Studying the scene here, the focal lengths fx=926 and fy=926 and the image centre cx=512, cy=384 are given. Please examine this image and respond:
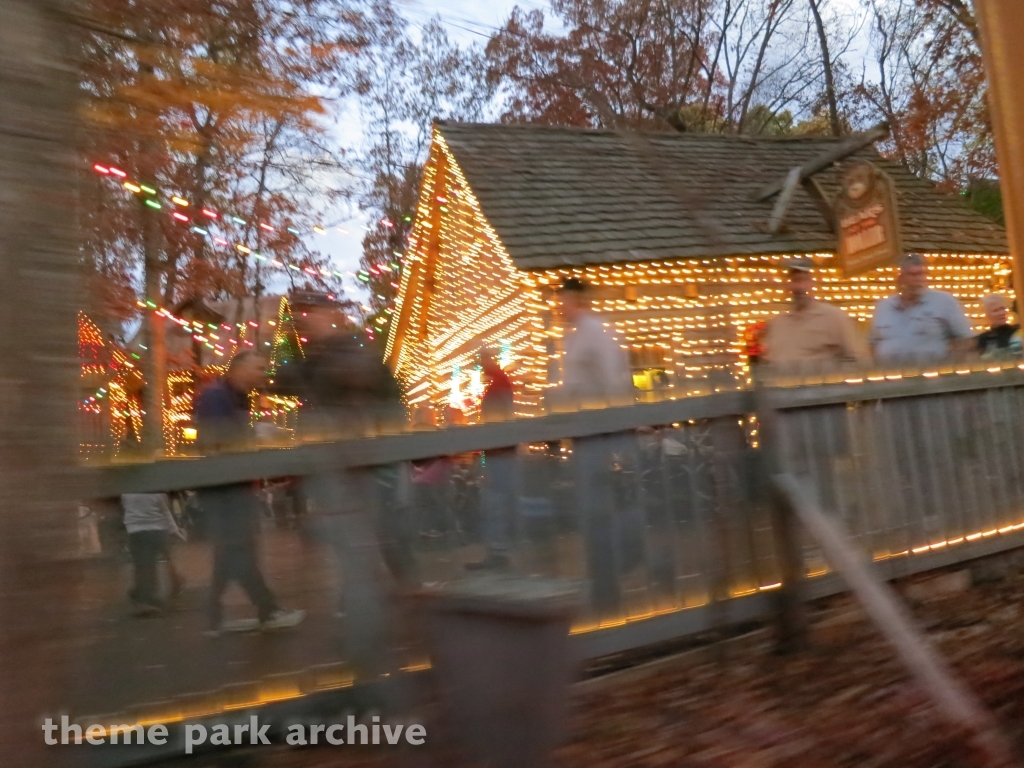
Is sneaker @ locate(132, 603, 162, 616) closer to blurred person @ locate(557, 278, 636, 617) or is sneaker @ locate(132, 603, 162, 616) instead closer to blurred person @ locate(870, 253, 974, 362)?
blurred person @ locate(557, 278, 636, 617)

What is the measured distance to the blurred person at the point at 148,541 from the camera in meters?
3.23

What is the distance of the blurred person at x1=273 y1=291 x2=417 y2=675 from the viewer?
308cm

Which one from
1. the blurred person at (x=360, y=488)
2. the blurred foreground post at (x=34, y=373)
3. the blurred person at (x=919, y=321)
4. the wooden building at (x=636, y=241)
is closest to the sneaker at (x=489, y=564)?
the blurred person at (x=360, y=488)

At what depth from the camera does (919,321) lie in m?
6.59

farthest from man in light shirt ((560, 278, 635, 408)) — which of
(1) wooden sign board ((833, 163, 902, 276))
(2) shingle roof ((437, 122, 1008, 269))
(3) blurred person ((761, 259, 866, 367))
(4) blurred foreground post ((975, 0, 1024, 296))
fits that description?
(1) wooden sign board ((833, 163, 902, 276))

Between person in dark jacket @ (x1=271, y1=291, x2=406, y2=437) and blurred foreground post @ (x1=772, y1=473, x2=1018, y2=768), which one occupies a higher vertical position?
person in dark jacket @ (x1=271, y1=291, x2=406, y2=437)

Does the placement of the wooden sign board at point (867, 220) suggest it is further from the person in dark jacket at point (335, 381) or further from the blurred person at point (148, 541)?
the blurred person at point (148, 541)

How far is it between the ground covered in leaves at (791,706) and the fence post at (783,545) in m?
0.12

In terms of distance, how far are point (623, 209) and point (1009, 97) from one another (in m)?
8.92

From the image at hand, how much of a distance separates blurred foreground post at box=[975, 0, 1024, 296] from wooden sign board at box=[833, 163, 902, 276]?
7636 mm

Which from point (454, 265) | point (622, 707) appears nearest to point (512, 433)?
point (622, 707)

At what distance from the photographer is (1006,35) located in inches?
160

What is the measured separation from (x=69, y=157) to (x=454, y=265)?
14037mm

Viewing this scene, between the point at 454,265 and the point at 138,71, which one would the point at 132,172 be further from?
the point at 454,265
